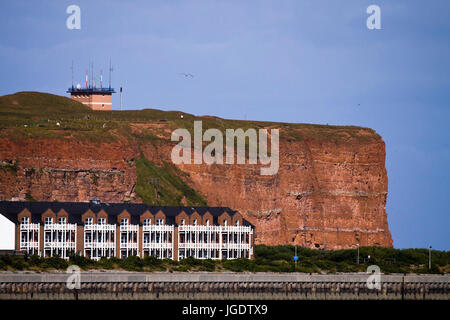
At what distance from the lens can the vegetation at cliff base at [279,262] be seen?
146875 mm

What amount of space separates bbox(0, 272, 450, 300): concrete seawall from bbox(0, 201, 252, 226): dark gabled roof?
19902 mm

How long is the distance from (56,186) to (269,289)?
6003 centimetres

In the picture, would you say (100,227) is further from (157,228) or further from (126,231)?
(157,228)

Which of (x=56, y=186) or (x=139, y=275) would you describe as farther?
(x=56, y=186)

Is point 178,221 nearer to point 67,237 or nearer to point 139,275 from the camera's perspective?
point 67,237

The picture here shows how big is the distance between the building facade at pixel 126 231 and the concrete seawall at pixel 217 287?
17.5 m

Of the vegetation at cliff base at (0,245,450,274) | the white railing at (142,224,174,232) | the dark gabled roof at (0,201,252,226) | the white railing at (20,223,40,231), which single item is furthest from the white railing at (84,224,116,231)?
the vegetation at cliff base at (0,245,450,274)

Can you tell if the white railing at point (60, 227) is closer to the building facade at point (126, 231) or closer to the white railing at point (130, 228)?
the building facade at point (126, 231)

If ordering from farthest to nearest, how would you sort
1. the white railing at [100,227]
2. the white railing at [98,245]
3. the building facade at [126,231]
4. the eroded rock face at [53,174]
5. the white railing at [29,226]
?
the eroded rock face at [53,174], the white railing at [100,227], the white railing at [98,245], the building facade at [126,231], the white railing at [29,226]

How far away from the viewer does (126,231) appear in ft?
533

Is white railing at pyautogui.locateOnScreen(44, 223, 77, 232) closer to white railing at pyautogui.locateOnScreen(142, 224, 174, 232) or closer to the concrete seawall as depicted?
white railing at pyautogui.locateOnScreen(142, 224, 174, 232)

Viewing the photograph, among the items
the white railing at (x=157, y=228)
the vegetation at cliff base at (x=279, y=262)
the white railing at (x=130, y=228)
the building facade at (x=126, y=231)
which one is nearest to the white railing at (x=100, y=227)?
the building facade at (x=126, y=231)

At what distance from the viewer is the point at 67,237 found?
6289 inches
